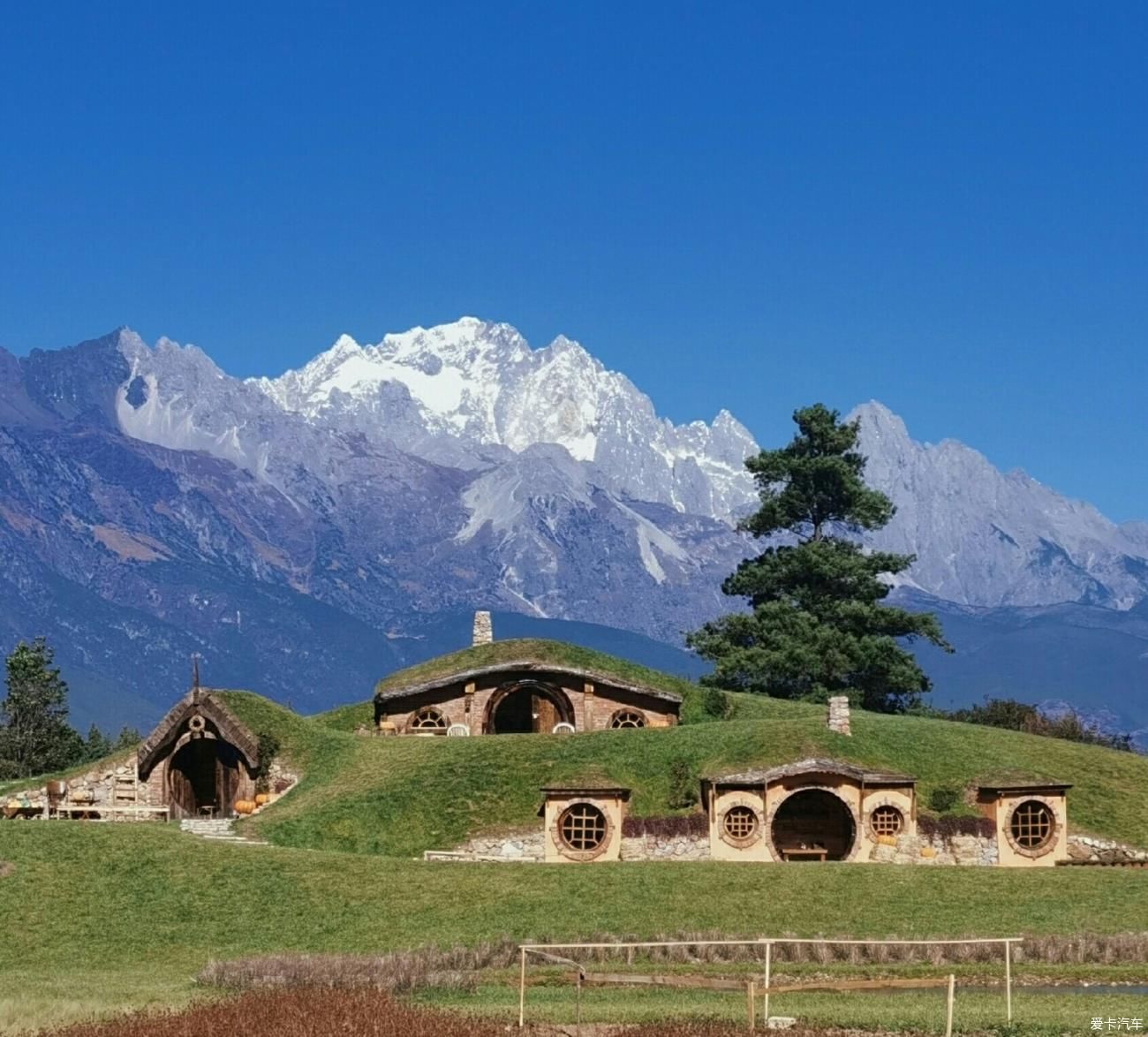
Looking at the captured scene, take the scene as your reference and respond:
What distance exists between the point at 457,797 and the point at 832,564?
4286 centimetres

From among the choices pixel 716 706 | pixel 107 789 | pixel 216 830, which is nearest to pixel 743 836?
pixel 216 830

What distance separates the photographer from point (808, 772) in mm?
58344

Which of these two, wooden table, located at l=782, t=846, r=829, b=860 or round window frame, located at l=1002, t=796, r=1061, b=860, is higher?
round window frame, located at l=1002, t=796, r=1061, b=860

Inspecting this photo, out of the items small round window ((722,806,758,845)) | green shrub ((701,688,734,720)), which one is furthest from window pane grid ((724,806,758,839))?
green shrub ((701,688,734,720))

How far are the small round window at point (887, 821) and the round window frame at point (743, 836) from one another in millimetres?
3683

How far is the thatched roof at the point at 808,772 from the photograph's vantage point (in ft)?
190

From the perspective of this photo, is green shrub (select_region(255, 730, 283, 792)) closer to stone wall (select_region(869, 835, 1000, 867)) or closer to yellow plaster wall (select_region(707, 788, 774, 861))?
yellow plaster wall (select_region(707, 788, 774, 861))

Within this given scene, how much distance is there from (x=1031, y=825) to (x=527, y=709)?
2278 centimetres

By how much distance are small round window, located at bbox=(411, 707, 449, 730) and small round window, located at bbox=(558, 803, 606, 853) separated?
600 inches

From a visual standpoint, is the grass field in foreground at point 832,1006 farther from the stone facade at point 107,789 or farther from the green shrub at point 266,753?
the stone facade at point 107,789

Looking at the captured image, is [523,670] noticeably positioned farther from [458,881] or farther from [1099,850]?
[1099,850]

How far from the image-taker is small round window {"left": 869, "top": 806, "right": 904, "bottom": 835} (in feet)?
193

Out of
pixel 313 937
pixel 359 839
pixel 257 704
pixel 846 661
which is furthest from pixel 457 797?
pixel 846 661

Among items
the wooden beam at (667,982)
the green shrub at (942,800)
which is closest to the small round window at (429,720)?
the green shrub at (942,800)
